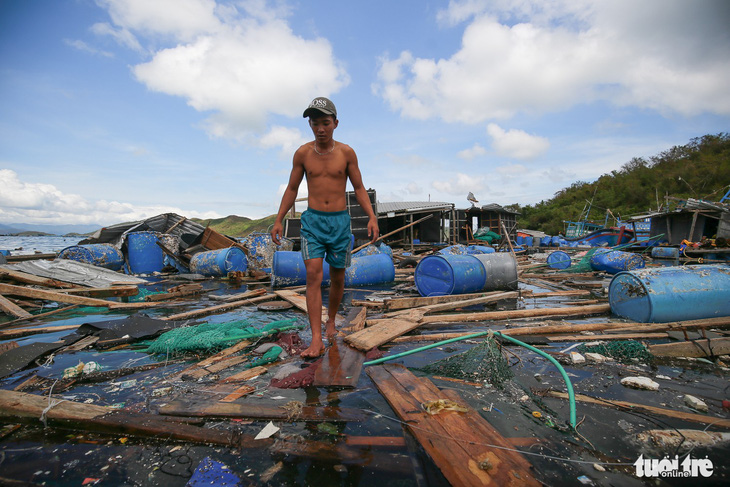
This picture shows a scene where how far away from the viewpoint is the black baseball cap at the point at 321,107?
3113mm

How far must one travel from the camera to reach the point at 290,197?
360cm

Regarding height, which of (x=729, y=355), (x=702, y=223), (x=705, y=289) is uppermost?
(x=702, y=223)

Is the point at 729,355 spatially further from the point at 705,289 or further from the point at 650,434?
the point at 650,434

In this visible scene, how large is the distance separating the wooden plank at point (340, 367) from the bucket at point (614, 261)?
1016 centimetres

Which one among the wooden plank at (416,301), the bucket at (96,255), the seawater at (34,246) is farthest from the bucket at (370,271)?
the seawater at (34,246)

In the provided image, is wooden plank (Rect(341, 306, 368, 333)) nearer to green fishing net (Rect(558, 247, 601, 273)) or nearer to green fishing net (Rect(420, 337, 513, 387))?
green fishing net (Rect(420, 337, 513, 387))

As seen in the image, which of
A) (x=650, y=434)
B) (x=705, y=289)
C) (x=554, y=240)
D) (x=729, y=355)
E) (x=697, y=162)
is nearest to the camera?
(x=650, y=434)

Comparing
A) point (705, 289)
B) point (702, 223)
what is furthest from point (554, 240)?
point (705, 289)

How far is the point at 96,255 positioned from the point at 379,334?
38.0ft

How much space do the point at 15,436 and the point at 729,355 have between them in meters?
5.65

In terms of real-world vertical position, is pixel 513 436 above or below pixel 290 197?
below

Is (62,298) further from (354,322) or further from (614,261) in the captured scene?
(614,261)

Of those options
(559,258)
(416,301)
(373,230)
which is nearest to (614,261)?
(559,258)

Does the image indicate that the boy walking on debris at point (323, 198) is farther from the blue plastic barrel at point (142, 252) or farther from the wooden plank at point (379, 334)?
the blue plastic barrel at point (142, 252)
